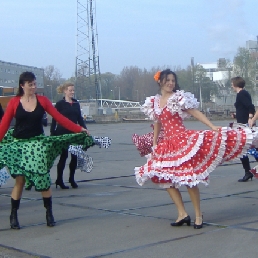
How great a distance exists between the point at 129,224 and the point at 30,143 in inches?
59.4

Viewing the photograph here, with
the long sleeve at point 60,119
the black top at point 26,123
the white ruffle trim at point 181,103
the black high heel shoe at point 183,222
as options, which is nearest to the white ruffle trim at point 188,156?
the white ruffle trim at point 181,103

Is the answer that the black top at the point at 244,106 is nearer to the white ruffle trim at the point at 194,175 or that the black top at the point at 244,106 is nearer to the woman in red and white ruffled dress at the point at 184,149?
the woman in red and white ruffled dress at the point at 184,149

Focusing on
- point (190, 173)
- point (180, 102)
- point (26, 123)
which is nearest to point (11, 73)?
point (26, 123)

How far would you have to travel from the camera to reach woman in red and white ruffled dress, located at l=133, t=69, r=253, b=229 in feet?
20.9

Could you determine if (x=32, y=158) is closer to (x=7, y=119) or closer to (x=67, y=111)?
(x=7, y=119)

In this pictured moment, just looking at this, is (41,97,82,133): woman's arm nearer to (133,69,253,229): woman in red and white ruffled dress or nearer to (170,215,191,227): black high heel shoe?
(133,69,253,229): woman in red and white ruffled dress

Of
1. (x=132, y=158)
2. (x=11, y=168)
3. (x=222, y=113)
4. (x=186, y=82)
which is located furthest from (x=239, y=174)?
(x=186, y=82)

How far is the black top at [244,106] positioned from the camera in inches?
396

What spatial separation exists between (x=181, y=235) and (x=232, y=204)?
200 centimetres

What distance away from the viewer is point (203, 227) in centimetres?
657

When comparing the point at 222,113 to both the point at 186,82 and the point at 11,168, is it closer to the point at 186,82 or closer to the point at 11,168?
the point at 186,82

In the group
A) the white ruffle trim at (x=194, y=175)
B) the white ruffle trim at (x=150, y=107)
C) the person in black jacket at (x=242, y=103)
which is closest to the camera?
the white ruffle trim at (x=194, y=175)

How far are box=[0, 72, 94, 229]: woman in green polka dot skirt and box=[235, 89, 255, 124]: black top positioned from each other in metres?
4.01

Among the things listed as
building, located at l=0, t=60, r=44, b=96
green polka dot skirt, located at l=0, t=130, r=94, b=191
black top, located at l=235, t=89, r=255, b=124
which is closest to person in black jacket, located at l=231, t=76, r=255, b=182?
black top, located at l=235, t=89, r=255, b=124
